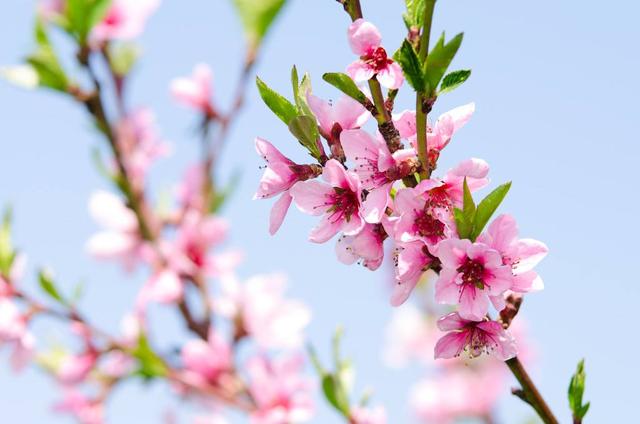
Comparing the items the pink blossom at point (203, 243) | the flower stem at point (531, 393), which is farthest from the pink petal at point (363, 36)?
the pink blossom at point (203, 243)

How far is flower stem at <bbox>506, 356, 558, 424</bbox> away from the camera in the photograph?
105 centimetres

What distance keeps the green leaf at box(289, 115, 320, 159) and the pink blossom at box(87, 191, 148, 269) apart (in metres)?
2.17

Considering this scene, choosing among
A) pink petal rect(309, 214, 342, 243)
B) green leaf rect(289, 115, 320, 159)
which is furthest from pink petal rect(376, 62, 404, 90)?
pink petal rect(309, 214, 342, 243)

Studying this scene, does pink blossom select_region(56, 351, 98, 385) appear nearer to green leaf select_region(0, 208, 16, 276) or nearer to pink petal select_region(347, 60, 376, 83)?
green leaf select_region(0, 208, 16, 276)

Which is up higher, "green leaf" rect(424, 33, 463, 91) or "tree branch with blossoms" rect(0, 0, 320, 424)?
"green leaf" rect(424, 33, 463, 91)

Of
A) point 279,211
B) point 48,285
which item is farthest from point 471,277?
point 48,285

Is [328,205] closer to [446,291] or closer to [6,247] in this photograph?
[446,291]

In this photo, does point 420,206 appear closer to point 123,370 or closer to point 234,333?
point 234,333

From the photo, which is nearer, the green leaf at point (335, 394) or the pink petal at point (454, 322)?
the pink petal at point (454, 322)

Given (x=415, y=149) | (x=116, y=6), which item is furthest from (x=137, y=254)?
(x=415, y=149)

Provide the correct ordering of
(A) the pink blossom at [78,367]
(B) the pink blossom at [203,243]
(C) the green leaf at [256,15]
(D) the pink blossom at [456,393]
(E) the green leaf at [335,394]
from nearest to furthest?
(E) the green leaf at [335,394], (C) the green leaf at [256,15], (A) the pink blossom at [78,367], (B) the pink blossom at [203,243], (D) the pink blossom at [456,393]

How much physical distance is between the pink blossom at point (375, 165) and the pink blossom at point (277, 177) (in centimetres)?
11

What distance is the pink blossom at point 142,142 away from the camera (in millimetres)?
3295

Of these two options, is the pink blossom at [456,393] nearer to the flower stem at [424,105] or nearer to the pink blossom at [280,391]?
the pink blossom at [280,391]
